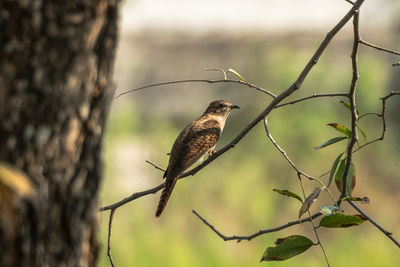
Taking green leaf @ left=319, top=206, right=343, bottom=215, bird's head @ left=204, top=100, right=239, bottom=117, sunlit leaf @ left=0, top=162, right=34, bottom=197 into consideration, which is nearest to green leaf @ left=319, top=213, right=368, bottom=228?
green leaf @ left=319, top=206, right=343, bottom=215

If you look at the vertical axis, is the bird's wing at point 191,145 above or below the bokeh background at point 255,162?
above

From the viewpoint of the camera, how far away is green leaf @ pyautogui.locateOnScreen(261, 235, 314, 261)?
2814mm

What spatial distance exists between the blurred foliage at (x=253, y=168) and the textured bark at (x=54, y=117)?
5.29 m

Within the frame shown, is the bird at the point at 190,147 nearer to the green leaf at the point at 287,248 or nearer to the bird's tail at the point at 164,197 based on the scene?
the bird's tail at the point at 164,197

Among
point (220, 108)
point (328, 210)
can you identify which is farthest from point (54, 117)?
point (220, 108)

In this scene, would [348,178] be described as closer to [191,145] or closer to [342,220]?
[342,220]

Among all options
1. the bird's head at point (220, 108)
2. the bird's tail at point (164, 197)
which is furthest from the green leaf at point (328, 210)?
the bird's head at point (220, 108)

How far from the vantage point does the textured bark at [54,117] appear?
1794 mm

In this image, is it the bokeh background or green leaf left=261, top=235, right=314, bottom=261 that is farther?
the bokeh background

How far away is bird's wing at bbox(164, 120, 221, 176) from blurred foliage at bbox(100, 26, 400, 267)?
78.0 inches

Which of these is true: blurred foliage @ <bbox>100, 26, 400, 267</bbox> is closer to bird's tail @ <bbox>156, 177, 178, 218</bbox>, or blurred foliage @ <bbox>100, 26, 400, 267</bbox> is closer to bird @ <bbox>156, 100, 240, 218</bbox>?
bird @ <bbox>156, 100, 240, 218</bbox>

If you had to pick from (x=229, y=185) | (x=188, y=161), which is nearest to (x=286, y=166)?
(x=229, y=185)

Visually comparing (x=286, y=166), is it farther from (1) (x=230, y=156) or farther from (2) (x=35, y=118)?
(2) (x=35, y=118)

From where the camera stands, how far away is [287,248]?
9.26 feet
